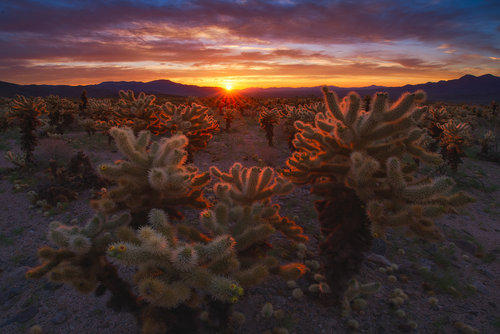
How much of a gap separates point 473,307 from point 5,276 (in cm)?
832

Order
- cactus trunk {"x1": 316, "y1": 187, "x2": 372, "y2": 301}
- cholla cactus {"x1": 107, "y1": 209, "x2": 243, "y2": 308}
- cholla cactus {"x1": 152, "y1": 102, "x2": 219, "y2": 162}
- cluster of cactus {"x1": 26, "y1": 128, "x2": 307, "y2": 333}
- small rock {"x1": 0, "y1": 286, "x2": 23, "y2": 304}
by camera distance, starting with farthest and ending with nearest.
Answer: cholla cactus {"x1": 152, "y1": 102, "x2": 219, "y2": 162} < small rock {"x1": 0, "y1": 286, "x2": 23, "y2": 304} < cactus trunk {"x1": 316, "y1": 187, "x2": 372, "y2": 301} < cluster of cactus {"x1": 26, "y1": 128, "x2": 307, "y2": 333} < cholla cactus {"x1": 107, "y1": 209, "x2": 243, "y2": 308}

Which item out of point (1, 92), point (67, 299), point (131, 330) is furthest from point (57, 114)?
point (1, 92)

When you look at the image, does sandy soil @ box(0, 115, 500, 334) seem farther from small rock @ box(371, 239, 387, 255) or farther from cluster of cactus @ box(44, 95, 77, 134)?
cluster of cactus @ box(44, 95, 77, 134)

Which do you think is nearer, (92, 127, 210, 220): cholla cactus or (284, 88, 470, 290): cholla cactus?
(284, 88, 470, 290): cholla cactus

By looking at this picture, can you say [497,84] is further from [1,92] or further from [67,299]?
[1,92]

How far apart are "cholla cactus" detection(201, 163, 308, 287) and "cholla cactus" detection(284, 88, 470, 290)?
Result: 1.99ft

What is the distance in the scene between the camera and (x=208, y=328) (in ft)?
11.7

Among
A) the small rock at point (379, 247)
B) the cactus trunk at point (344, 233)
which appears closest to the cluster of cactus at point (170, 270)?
the cactus trunk at point (344, 233)

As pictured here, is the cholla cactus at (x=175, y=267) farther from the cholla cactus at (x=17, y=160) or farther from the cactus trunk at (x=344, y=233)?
the cholla cactus at (x=17, y=160)

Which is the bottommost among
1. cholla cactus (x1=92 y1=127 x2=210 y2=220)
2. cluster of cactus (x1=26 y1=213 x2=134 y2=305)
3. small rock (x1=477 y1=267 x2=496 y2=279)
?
small rock (x1=477 y1=267 x2=496 y2=279)

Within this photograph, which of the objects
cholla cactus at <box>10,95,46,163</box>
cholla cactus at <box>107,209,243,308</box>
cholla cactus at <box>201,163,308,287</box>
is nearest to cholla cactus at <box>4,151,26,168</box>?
cholla cactus at <box>10,95,46,163</box>

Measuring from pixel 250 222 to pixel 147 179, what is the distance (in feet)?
5.23

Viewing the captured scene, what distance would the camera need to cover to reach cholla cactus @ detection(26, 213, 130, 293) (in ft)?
8.58

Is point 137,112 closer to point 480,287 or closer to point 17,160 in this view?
point 17,160
